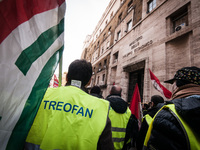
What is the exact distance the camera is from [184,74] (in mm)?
1282

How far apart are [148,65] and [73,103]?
6.77m

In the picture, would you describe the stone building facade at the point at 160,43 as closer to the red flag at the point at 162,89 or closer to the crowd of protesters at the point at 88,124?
the red flag at the point at 162,89

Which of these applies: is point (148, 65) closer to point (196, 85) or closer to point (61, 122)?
point (196, 85)

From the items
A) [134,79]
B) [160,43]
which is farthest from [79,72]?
[134,79]

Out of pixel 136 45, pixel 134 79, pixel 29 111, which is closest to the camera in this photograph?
pixel 29 111

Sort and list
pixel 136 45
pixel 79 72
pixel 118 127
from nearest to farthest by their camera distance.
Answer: pixel 79 72 → pixel 118 127 → pixel 136 45

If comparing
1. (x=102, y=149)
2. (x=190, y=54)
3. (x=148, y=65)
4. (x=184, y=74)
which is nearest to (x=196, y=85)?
(x=184, y=74)

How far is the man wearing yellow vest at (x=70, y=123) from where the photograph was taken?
2.66ft

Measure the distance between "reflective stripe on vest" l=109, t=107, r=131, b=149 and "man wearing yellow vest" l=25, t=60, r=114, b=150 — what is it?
3.44 ft

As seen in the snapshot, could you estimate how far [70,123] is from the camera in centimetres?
86

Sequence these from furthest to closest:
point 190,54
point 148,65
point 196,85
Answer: point 148,65
point 190,54
point 196,85

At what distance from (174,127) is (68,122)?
0.89 m

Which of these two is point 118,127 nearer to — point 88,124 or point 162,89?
point 88,124

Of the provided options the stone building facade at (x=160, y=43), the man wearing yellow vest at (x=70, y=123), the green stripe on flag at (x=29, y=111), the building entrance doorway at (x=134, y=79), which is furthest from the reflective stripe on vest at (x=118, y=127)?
the building entrance doorway at (x=134, y=79)
